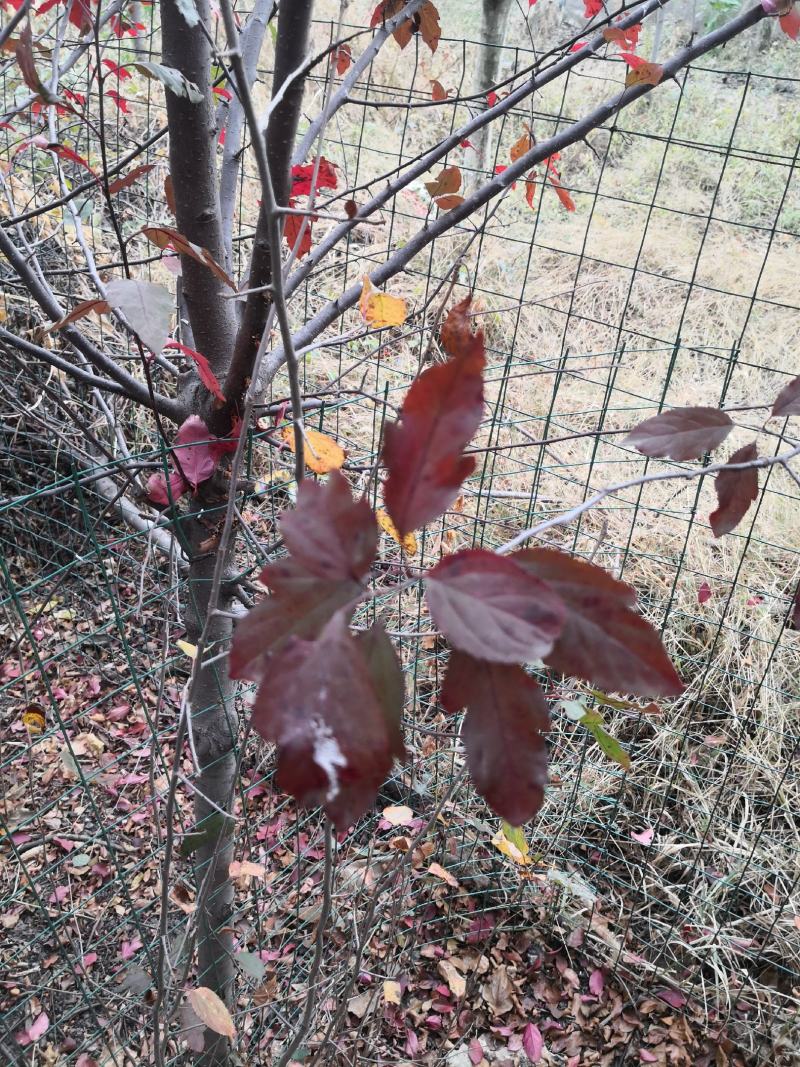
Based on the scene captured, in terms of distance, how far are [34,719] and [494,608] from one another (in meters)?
1.89

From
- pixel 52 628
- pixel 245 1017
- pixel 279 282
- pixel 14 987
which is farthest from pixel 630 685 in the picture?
pixel 52 628

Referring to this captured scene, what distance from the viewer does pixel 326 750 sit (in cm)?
30

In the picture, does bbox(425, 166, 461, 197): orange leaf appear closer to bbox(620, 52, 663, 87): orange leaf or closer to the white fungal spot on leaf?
bbox(620, 52, 663, 87): orange leaf

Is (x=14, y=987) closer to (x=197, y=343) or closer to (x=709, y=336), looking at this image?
(x=197, y=343)

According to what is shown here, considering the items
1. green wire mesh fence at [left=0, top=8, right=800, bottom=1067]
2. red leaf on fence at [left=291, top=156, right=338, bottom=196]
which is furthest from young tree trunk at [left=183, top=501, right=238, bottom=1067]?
red leaf on fence at [left=291, top=156, right=338, bottom=196]

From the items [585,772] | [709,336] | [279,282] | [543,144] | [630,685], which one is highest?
[543,144]

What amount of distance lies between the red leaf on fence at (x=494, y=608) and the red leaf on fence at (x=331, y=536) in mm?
34

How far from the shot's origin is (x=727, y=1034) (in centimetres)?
175

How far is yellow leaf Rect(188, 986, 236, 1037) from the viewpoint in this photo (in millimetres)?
1042

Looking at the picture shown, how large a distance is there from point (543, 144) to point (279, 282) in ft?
2.26

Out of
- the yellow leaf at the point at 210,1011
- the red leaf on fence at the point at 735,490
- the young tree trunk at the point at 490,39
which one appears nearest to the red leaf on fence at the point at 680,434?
the red leaf on fence at the point at 735,490

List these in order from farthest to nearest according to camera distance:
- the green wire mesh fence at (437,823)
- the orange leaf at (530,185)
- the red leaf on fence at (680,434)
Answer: the green wire mesh fence at (437,823) → the orange leaf at (530,185) → the red leaf on fence at (680,434)

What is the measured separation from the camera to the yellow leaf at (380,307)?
98cm

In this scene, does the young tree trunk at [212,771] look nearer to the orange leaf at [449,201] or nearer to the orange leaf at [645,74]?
the orange leaf at [449,201]
